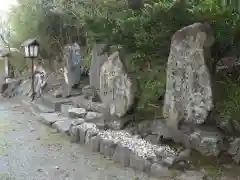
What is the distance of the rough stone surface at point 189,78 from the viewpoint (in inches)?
149

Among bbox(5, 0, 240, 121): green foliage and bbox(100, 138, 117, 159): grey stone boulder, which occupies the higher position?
bbox(5, 0, 240, 121): green foliage

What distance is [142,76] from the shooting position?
4.88 metres

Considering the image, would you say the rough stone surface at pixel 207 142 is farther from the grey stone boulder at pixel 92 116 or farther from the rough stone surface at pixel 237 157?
the grey stone boulder at pixel 92 116

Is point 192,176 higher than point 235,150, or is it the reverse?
point 235,150

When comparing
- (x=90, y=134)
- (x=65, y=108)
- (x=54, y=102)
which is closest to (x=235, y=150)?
(x=90, y=134)

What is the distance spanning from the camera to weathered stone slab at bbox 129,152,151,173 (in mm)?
3748

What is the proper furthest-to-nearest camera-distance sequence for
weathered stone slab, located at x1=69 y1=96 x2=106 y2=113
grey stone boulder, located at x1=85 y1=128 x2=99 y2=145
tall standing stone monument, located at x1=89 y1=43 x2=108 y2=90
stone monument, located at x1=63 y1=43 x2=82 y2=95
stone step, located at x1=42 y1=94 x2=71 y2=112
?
stone monument, located at x1=63 y1=43 x2=82 y2=95
stone step, located at x1=42 y1=94 x2=71 y2=112
tall standing stone monument, located at x1=89 y1=43 x2=108 y2=90
weathered stone slab, located at x1=69 y1=96 x2=106 y2=113
grey stone boulder, located at x1=85 y1=128 x2=99 y2=145

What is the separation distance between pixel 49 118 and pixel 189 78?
3.38 m

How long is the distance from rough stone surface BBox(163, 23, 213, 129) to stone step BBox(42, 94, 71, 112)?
11.1ft

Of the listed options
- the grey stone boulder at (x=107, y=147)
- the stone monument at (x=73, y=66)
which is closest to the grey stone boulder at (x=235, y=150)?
the grey stone boulder at (x=107, y=147)

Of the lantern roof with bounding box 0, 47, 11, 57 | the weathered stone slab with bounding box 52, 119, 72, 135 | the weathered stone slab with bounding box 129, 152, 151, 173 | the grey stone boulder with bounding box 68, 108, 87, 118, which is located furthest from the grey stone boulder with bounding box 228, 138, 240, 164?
the lantern roof with bounding box 0, 47, 11, 57

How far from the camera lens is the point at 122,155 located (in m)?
4.08

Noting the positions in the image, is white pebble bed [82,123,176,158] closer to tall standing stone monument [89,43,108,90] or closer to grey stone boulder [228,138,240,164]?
grey stone boulder [228,138,240,164]

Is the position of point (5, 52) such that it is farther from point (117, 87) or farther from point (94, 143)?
point (94, 143)
